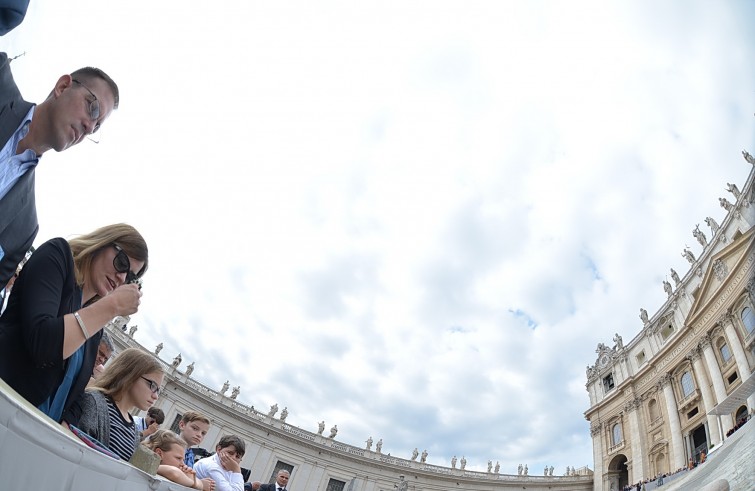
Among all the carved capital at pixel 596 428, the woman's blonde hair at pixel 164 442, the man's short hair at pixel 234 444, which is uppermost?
the carved capital at pixel 596 428

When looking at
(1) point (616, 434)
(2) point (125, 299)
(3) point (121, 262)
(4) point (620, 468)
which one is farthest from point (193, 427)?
(4) point (620, 468)

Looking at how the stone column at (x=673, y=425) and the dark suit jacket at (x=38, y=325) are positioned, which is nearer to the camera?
the dark suit jacket at (x=38, y=325)

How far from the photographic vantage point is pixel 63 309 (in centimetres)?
194

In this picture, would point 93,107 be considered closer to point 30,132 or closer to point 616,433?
point 30,132

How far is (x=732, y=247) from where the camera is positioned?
18.4 ft

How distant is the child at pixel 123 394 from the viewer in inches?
96.2

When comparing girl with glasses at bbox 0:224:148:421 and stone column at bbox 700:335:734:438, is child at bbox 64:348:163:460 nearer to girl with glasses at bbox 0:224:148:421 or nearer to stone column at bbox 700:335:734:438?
girl with glasses at bbox 0:224:148:421

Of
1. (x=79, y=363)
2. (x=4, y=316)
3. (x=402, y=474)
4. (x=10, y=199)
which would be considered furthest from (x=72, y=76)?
(x=402, y=474)

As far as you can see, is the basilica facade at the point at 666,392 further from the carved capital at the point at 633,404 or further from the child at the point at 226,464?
the child at the point at 226,464

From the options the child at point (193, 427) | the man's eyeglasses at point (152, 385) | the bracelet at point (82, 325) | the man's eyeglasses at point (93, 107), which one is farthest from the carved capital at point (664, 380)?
the man's eyeglasses at point (93, 107)

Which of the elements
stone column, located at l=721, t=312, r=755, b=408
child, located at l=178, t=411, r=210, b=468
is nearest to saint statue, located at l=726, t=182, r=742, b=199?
stone column, located at l=721, t=312, r=755, b=408

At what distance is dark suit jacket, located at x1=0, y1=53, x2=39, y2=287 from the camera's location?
1.80m

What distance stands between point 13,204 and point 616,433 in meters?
43.3

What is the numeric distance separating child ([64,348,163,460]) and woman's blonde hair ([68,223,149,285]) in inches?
33.2
